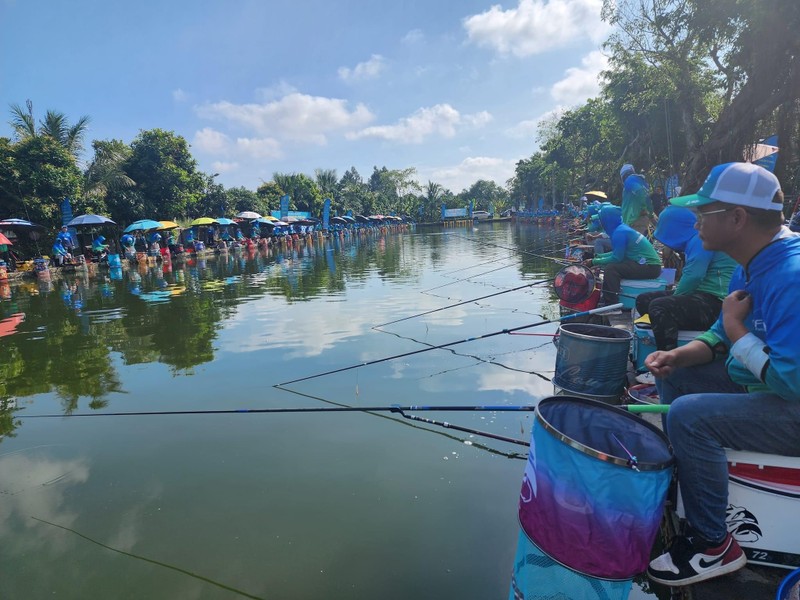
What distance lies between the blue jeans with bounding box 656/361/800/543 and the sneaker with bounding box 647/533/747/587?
0.06m

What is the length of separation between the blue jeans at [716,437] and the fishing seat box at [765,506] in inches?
3.4

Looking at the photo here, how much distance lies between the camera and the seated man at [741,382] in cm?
172

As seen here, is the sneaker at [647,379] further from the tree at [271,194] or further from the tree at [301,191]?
the tree at [301,191]

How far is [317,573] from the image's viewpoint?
263 centimetres

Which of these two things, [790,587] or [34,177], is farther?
[34,177]

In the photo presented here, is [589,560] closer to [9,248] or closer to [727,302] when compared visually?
[727,302]

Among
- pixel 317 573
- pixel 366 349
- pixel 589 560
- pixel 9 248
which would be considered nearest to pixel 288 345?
pixel 366 349

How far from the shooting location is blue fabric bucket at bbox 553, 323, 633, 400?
139 inches

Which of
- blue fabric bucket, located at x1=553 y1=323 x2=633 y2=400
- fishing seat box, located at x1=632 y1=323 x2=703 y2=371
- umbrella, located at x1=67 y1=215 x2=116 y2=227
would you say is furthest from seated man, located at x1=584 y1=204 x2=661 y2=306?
umbrella, located at x1=67 y1=215 x2=116 y2=227

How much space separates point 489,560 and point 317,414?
258 centimetres

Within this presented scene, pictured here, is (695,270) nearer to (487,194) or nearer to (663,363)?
(663,363)

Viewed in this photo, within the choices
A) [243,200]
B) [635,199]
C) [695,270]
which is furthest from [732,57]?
[243,200]

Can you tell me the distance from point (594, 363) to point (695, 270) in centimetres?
102

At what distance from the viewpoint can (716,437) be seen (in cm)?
185
